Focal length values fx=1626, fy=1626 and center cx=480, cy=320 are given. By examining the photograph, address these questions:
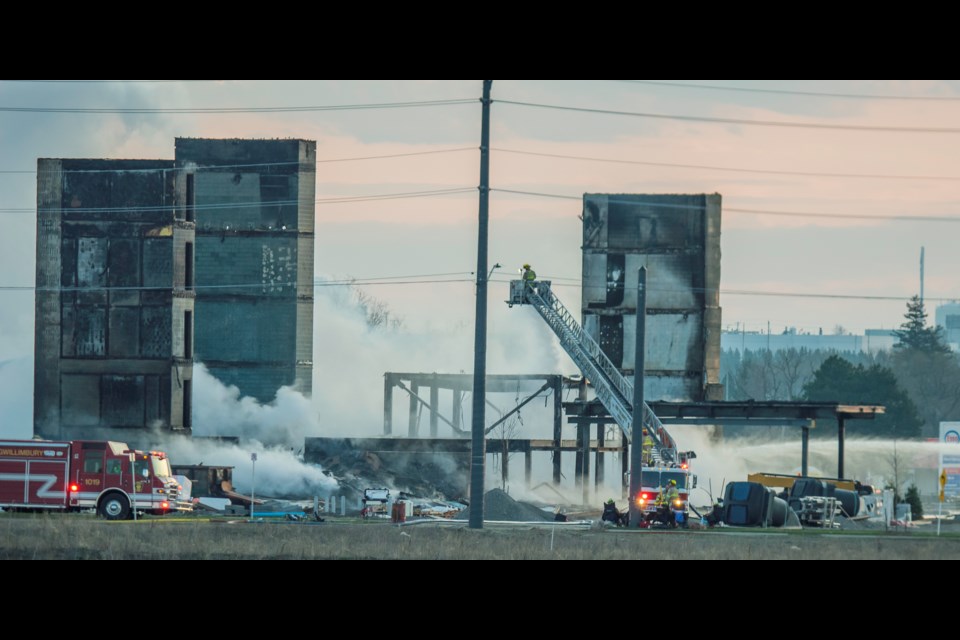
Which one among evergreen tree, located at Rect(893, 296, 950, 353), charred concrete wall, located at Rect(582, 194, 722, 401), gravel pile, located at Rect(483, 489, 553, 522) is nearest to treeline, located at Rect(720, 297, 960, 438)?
evergreen tree, located at Rect(893, 296, 950, 353)

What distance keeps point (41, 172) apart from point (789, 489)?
30.5 meters

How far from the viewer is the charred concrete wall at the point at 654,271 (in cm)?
6800

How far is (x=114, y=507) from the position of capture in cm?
4303

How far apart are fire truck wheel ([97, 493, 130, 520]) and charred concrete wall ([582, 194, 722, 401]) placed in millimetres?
29656

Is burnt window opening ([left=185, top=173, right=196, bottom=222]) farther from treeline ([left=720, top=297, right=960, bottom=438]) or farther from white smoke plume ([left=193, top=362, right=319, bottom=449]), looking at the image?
treeline ([left=720, top=297, right=960, bottom=438])

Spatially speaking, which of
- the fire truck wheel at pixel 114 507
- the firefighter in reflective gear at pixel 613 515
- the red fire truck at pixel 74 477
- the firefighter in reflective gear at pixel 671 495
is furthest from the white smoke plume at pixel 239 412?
the firefighter in reflective gear at pixel 671 495

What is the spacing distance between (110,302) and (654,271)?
2219cm

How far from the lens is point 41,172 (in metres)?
62.3

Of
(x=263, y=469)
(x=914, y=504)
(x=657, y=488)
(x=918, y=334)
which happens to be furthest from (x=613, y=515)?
(x=918, y=334)

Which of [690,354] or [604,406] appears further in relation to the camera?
[690,354]

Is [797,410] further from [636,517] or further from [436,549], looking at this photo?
[436,549]

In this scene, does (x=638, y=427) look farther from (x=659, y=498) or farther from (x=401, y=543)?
(x=401, y=543)
